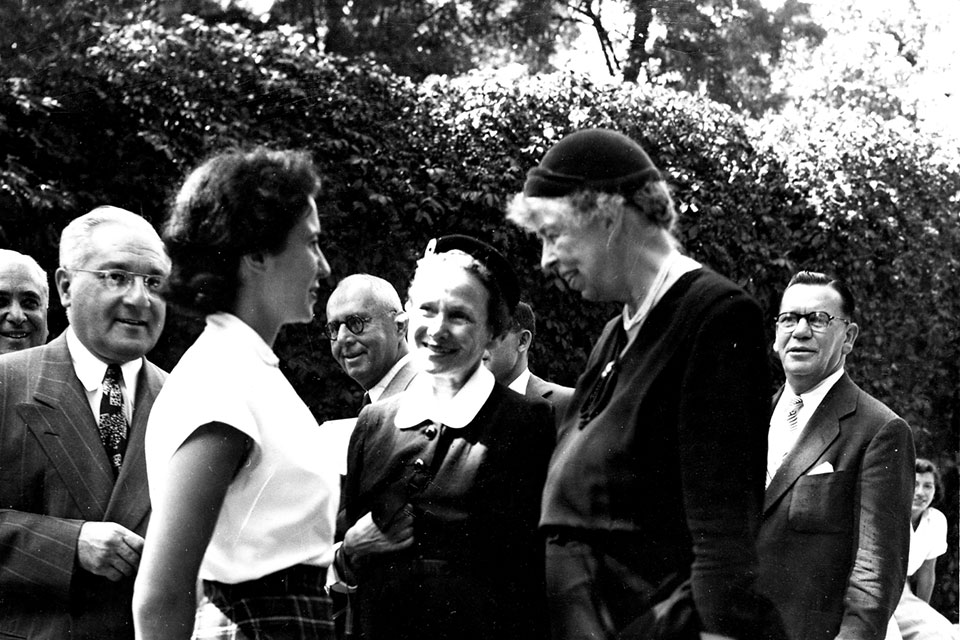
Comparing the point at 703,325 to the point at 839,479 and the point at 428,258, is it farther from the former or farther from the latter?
the point at 839,479

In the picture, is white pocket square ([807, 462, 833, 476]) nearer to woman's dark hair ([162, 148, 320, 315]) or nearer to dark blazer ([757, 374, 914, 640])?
dark blazer ([757, 374, 914, 640])

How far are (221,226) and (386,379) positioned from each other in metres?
3.08

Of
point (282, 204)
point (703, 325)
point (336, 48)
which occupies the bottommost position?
point (703, 325)

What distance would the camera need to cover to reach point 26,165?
749 cm

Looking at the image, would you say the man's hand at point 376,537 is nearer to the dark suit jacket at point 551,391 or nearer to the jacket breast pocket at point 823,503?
the dark suit jacket at point 551,391

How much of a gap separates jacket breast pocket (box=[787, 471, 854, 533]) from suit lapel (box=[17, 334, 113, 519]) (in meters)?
2.47

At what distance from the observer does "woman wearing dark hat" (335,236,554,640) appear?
344cm

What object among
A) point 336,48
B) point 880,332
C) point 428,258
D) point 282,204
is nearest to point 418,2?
point 336,48

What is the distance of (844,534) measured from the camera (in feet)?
14.1

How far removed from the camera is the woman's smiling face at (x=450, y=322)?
3.79 m

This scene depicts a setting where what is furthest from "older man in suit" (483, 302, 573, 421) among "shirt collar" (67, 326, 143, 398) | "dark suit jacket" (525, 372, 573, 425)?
"shirt collar" (67, 326, 143, 398)

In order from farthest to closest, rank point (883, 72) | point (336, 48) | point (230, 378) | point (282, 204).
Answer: point (883, 72)
point (336, 48)
point (282, 204)
point (230, 378)

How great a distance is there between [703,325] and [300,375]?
577 cm

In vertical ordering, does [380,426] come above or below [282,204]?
below
